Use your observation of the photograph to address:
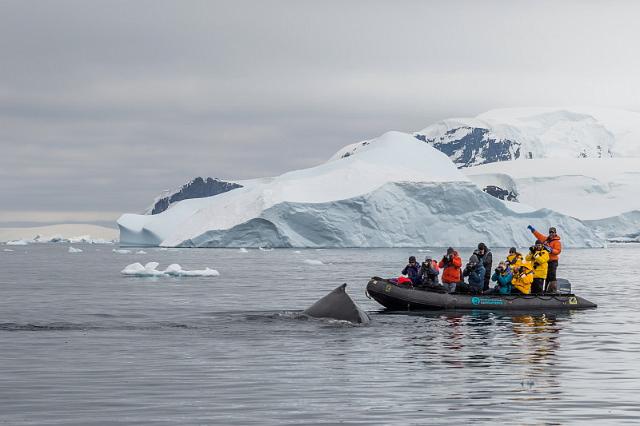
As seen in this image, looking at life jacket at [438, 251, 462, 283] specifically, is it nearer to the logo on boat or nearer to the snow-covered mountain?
the logo on boat

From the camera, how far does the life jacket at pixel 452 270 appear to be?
93.2ft

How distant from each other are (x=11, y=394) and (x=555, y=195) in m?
145

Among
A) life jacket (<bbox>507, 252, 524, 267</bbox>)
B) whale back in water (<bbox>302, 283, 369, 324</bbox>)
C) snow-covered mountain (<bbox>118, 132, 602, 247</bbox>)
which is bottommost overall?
whale back in water (<bbox>302, 283, 369, 324</bbox>)

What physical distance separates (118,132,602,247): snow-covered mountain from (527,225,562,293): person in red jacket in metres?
51.9

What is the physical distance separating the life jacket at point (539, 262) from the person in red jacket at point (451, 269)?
6.77ft

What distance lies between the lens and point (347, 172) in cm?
8675

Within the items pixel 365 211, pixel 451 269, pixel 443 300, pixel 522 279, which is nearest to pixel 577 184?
pixel 365 211

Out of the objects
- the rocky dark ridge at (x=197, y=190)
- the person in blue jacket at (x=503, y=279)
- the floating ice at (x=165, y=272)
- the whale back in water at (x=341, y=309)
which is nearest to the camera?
the whale back in water at (x=341, y=309)

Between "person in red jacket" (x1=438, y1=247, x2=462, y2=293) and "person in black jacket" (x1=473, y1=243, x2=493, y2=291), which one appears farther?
"person in red jacket" (x1=438, y1=247, x2=462, y2=293)

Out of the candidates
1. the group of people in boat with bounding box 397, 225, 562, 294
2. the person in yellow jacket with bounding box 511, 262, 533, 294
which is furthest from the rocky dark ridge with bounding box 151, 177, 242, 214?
the person in yellow jacket with bounding box 511, 262, 533, 294

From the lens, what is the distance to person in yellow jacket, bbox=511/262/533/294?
2844cm

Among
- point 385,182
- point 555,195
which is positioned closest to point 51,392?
point 385,182

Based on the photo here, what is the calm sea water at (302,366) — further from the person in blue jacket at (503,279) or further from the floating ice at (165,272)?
the floating ice at (165,272)

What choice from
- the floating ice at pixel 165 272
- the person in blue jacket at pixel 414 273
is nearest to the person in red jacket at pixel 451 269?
the person in blue jacket at pixel 414 273
